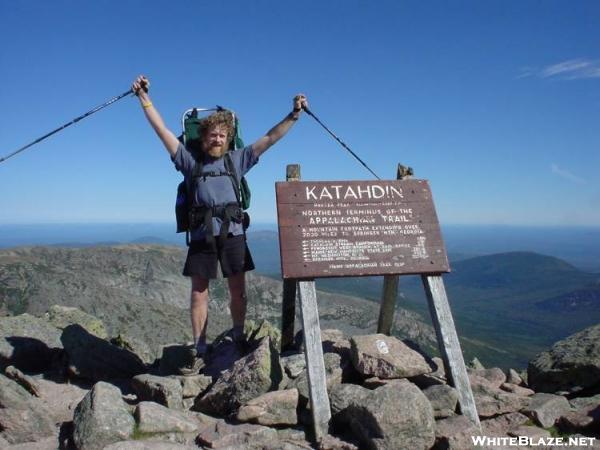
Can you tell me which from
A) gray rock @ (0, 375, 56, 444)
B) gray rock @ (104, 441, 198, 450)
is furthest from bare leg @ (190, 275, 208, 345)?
gray rock @ (0, 375, 56, 444)

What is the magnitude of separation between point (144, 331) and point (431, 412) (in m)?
35.3

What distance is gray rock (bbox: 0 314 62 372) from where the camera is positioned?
10.8 m

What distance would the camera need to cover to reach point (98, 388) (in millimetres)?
7590

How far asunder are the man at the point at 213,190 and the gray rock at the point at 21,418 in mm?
2968

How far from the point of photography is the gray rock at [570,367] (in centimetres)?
941

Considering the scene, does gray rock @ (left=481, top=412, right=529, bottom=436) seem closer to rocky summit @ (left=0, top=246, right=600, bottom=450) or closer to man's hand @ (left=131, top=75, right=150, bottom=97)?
rocky summit @ (left=0, top=246, right=600, bottom=450)

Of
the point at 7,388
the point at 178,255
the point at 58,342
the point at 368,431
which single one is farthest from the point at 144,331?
the point at 178,255

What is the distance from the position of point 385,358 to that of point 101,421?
4.95 meters

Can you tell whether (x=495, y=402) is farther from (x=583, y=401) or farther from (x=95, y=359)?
(x=95, y=359)

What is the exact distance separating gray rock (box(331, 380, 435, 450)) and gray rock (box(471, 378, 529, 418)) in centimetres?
187

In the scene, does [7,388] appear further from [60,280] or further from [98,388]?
[60,280]

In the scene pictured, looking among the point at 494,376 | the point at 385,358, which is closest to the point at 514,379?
the point at 494,376

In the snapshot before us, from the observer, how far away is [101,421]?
705cm

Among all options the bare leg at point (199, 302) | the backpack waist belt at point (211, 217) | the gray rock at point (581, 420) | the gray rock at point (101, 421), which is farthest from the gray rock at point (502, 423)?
the gray rock at point (101, 421)
